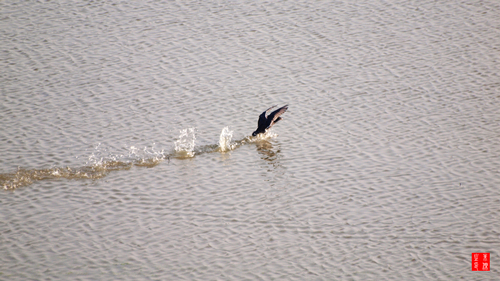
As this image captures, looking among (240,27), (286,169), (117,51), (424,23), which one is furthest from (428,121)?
(117,51)

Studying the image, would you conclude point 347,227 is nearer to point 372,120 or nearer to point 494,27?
point 372,120

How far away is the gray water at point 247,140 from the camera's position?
30.2 ft

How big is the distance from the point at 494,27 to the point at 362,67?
498cm

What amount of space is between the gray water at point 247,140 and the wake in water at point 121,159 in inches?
1.5

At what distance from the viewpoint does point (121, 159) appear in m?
12.3

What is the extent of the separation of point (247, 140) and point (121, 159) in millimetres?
2787

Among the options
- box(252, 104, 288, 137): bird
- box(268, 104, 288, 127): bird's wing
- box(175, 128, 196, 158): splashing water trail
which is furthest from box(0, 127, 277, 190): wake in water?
box(268, 104, 288, 127): bird's wing
